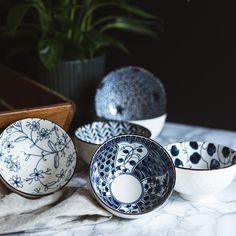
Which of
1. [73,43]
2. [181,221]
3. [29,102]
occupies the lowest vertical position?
[181,221]

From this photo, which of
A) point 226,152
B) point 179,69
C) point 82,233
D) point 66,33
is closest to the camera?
point 82,233

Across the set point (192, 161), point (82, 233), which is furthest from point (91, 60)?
point (82, 233)

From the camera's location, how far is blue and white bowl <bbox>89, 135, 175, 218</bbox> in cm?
86

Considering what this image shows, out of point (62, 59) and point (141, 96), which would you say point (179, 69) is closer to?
point (141, 96)

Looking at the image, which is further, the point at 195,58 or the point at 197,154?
the point at 195,58

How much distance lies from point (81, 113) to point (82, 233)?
42 cm

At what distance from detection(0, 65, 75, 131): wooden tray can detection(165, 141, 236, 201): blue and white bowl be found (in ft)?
0.69

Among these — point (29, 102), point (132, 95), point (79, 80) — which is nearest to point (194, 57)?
point (132, 95)

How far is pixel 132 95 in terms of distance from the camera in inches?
47.3

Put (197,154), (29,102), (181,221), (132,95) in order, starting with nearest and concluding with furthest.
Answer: (181,221) < (197,154) < (29,102) < (132,95)

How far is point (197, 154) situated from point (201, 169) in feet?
0.35

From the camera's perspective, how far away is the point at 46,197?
2.86 ft

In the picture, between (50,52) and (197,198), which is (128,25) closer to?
(50,52)

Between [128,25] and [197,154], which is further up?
[128,25]
